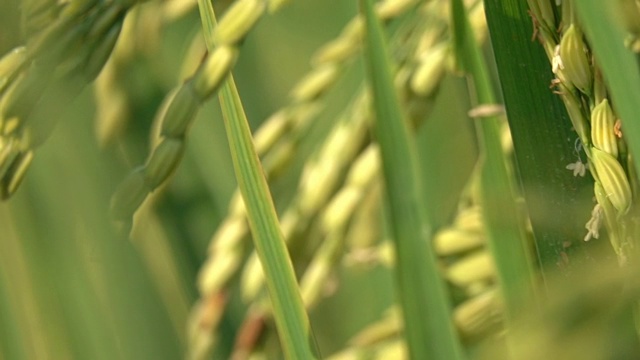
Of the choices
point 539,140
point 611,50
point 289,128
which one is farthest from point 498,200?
point 289,128

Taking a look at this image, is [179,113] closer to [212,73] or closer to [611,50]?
[212,73]

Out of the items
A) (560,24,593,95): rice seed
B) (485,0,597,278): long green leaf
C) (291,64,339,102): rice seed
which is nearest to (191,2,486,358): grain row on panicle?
(291,64,339,102): rice seed

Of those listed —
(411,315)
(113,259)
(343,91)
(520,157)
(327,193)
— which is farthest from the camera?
(343,91)

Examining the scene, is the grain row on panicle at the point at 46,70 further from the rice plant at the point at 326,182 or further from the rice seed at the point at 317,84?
the rice seed at the point at 317,84

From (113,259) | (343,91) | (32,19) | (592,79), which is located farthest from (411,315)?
(343,91)

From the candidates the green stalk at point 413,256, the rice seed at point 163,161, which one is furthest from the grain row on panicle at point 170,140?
the green stalk at point 413,256

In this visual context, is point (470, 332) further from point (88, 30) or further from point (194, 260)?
point (194, 260)

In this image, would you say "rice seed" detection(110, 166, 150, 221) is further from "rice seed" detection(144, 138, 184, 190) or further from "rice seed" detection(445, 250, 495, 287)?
"rice seed" detection(445, 250, 495, 287)
